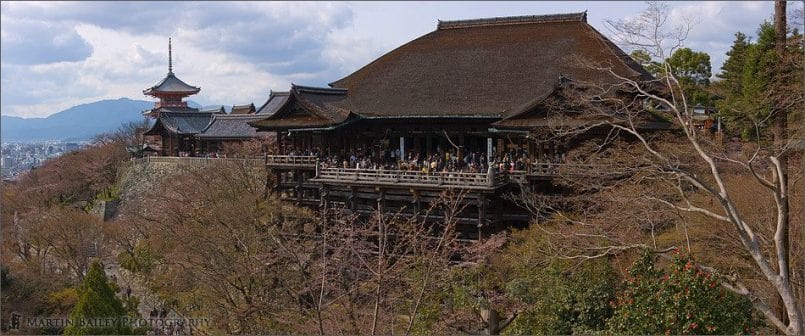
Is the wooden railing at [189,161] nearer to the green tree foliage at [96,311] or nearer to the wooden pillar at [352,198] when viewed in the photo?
the wooden pillar at [352,198]

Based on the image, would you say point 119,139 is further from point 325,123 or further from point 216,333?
point 216,333

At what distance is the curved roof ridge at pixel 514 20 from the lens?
25562mm

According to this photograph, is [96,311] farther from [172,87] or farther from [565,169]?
[172,87]

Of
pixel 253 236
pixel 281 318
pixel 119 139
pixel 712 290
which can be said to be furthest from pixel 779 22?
pixel 119 139

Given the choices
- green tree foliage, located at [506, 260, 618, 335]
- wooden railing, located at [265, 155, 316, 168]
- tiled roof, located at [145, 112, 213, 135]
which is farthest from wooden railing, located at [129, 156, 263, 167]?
green tree foliage, located at [506, 260, 618, 335]

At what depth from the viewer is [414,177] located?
20.3m

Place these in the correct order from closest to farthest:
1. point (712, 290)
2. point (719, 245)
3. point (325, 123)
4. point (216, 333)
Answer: point (712, 290) < point (719, 245) < point (216, 333) < point (325, 123)

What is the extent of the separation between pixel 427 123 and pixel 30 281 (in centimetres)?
1439

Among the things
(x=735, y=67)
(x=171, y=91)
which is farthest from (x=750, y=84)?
(x=171, y=91)

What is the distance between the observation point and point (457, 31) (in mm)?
27922

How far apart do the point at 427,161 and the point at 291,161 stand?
18.6ft

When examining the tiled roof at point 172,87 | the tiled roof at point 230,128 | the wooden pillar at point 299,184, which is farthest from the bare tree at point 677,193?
the tiled roof at point 172,87

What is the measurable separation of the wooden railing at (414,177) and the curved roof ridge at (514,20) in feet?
30.3

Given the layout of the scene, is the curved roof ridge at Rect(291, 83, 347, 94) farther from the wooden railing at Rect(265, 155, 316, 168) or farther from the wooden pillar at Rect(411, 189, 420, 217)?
the wooden pillar at Rect(411, 189, 420, 217)
